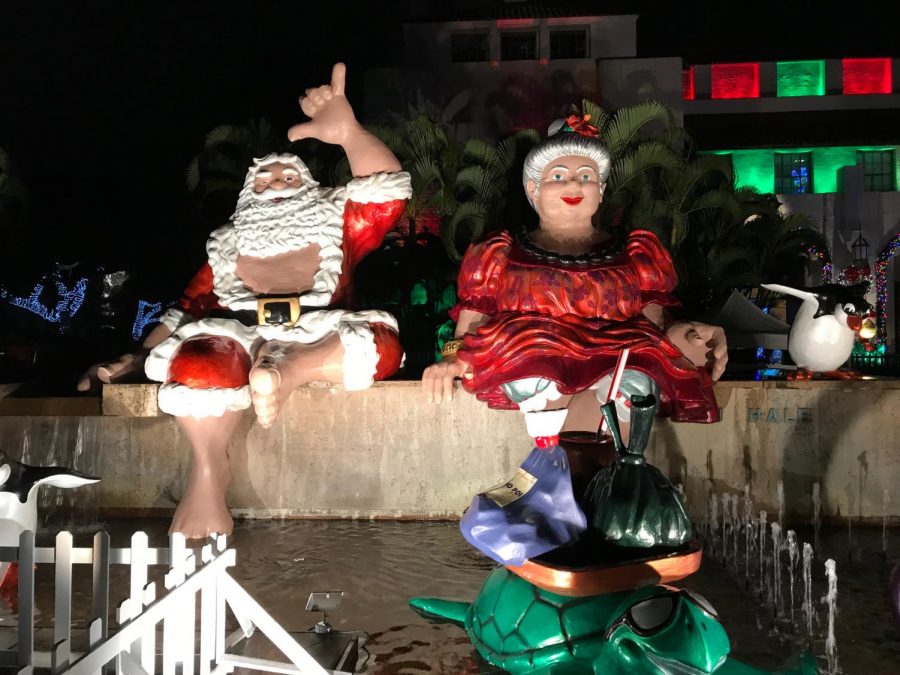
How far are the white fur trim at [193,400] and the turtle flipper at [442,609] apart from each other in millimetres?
1867

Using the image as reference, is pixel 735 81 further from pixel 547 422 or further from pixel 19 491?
pixel 19 491

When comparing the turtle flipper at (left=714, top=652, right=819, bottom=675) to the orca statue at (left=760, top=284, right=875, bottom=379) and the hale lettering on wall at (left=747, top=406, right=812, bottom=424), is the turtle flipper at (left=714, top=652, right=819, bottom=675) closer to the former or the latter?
the hale lettering on wall at (left=747, top=406, right=812, bottom=424)

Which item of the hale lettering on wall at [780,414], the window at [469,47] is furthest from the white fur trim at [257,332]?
the window at [469,47]

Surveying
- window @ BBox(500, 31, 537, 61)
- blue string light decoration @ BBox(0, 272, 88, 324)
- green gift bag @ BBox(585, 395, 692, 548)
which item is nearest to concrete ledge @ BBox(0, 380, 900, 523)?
green gift bag @ BBox(585, 395, 692, 548)

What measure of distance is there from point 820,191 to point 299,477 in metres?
23.3

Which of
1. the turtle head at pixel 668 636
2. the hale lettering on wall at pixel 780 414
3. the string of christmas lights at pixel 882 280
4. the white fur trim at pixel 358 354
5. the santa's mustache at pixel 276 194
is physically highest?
the string of christmas lights at pixel 882 280

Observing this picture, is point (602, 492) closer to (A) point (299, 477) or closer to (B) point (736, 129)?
(A) point (299, 477)

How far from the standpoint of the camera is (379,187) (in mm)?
5316

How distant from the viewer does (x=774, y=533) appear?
5.16m

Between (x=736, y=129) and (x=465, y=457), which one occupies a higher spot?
(x=736, y=129)

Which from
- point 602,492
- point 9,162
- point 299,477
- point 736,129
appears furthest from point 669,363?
point 736,129

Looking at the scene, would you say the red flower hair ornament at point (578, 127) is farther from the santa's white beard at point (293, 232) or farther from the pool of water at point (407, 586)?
the pool of water at point (407, 586)

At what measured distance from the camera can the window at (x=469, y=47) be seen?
75.5ft

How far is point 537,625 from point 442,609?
100 centimetres
